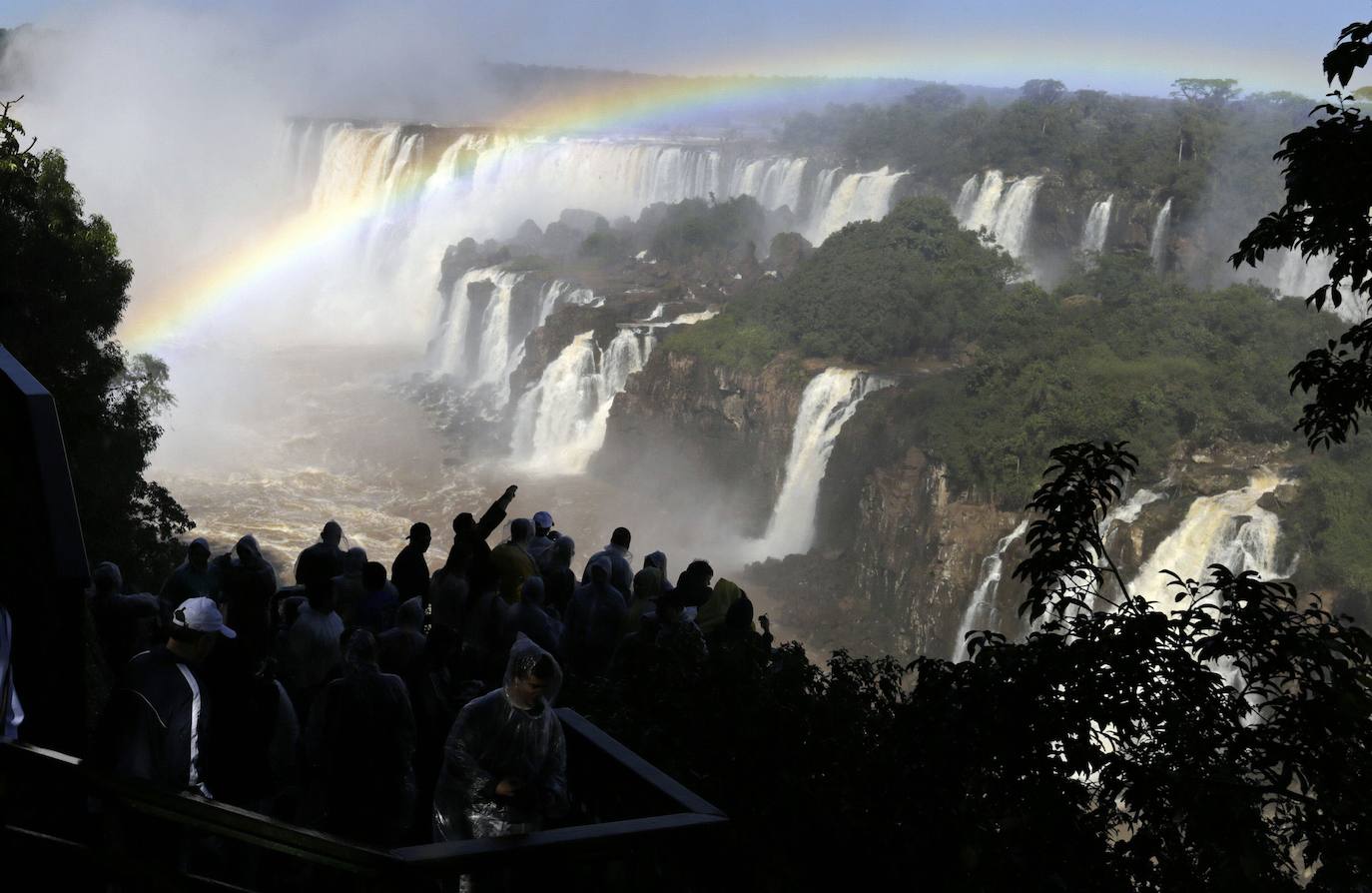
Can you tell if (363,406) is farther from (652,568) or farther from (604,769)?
(604,769)

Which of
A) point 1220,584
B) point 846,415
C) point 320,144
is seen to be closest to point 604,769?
point 1220,584

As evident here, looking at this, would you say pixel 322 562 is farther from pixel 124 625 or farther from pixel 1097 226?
pixel 1097 226

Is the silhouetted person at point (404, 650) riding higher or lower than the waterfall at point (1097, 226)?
lower

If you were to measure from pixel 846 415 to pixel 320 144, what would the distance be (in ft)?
129

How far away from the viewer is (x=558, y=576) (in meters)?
7.45

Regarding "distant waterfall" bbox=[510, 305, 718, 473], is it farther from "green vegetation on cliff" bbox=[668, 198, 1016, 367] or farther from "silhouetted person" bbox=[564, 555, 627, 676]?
"silhouetted person" bbox=[564, 555, 627, 676]

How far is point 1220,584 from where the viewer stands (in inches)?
174

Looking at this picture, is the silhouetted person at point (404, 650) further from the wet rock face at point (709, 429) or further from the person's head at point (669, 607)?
the wet rock face at point (709, 429)

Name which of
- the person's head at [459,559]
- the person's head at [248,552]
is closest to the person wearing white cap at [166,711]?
the person's head at [248,552]

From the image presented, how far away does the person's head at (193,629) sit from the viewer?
12.1ft

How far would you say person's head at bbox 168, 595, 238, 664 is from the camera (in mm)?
3699

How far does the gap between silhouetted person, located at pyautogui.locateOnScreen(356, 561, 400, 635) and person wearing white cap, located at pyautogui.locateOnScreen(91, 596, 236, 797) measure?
2.71m

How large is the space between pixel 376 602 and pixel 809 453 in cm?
1925

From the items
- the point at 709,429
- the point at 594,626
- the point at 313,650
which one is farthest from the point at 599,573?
the point at 709,429
